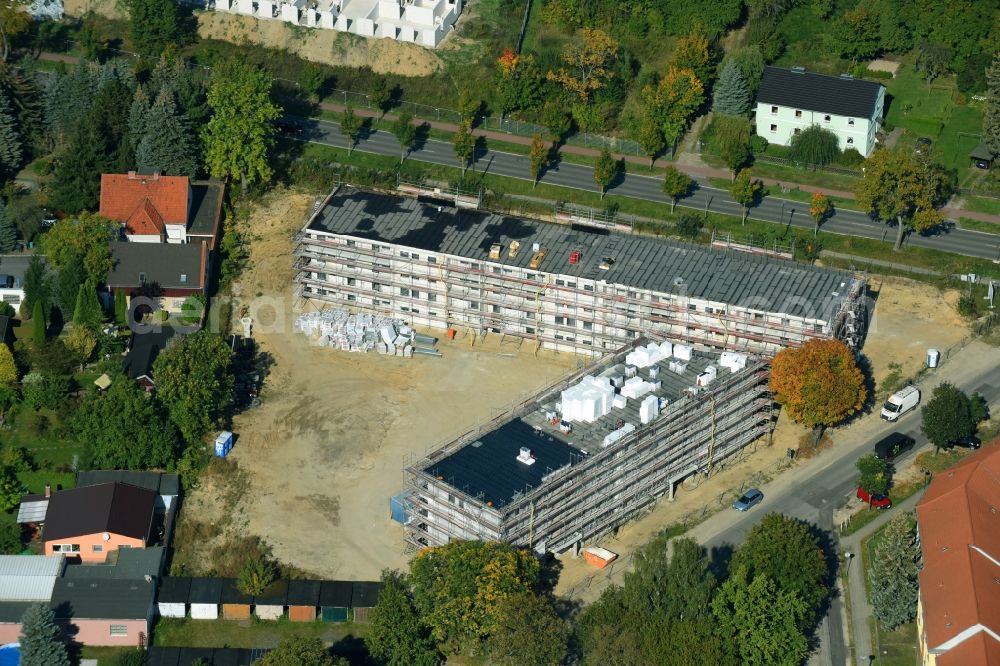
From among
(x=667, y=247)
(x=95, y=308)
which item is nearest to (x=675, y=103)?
(x=667, y=247)

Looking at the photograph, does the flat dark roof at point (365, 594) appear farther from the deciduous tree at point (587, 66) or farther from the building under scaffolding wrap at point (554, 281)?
the deciduous tree at point (587, 66)

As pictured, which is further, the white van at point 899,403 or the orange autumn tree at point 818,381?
the white van at point 899,403

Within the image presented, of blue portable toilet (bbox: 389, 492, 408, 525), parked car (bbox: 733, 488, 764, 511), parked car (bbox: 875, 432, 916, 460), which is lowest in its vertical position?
blue portable toilet (bbox: 389, 492, 408, 525)

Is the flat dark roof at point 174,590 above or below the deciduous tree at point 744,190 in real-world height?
below

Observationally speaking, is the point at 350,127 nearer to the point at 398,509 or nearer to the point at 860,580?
the point at 398,509

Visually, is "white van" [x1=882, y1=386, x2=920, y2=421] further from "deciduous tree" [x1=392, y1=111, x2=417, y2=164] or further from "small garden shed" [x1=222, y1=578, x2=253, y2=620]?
"deciduous tree" [x1=392, y1=111, x2=417, y2=164]

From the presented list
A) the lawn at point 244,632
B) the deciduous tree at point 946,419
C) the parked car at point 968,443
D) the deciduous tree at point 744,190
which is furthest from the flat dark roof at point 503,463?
the deciduous tree at point 744,190

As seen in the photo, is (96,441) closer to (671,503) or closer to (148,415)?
(148,415)

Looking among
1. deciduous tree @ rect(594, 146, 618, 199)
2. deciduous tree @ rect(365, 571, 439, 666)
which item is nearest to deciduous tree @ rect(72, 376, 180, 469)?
deciduous tree @ rect(365, 571, 439, 666)
